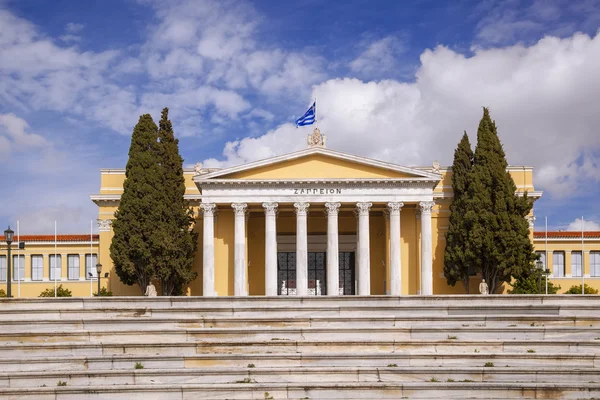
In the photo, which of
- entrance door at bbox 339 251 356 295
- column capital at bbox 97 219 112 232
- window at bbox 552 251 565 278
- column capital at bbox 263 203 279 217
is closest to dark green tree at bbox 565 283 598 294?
window at bbox 552 251 565 278

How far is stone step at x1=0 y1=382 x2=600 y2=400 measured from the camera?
20109 millimetres

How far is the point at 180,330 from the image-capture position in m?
23.0

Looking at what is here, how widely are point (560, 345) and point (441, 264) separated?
114ft

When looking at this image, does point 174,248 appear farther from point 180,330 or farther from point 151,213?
point 180,330

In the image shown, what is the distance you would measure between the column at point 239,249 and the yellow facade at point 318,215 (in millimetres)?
770

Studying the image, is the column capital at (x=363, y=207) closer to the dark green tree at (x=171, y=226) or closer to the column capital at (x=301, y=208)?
the column capital at (x=301, y=208)

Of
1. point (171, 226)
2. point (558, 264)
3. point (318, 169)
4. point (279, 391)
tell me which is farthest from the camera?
point (558, 264)

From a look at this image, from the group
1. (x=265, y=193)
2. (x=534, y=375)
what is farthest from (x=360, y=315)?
(x=265, y=193)

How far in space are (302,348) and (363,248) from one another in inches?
1169

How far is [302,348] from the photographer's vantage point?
22172 millimetres

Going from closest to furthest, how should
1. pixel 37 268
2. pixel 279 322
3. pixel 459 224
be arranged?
pixel 279 322, pixel 459 224, pixel 37 268

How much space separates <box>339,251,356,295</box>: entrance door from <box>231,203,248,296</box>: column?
906cm

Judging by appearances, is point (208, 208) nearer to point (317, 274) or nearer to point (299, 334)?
A: point (317, 274)

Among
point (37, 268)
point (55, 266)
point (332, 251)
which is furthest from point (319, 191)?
point (37, 268)
